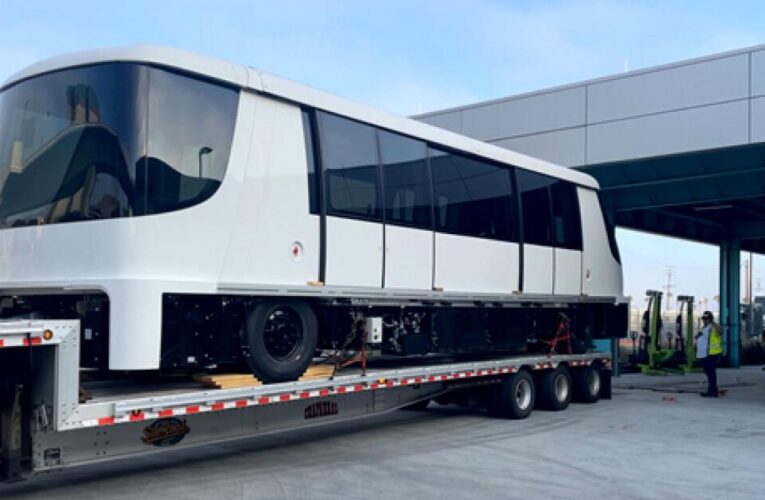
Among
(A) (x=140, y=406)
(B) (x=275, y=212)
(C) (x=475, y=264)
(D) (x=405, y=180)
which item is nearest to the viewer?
(A) (x=140, y=406)

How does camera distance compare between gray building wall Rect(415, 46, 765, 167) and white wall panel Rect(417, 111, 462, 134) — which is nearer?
gray building wall Rect(415, 46, 765, 167)

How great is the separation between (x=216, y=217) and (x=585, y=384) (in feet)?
31.3

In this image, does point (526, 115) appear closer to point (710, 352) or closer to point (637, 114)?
point (637, 114)

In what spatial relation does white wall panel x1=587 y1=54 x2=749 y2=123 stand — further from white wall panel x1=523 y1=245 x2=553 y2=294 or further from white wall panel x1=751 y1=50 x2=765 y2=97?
white wall panel x1=523 y1=245 x2=553 y2=294

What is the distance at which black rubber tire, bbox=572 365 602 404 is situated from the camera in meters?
15.4

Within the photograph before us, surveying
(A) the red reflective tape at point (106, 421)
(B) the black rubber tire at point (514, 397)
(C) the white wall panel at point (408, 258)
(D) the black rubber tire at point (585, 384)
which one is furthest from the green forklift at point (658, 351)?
(A) the red reflective tape at point (106, 421)

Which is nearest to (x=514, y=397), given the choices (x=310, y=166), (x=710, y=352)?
(x=310, y=166)

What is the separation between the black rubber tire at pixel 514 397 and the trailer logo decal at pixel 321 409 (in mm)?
4018

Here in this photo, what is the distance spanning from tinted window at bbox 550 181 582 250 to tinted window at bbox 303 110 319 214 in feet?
20.6

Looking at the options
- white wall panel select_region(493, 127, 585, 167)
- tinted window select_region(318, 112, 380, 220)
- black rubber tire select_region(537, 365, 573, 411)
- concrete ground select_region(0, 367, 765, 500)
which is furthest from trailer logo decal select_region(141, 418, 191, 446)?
white wall panel select_region(493, 127, 585, 167)

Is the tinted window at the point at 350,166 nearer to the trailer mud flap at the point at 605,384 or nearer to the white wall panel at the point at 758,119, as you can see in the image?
the trailer mud flap at the point at 605,384

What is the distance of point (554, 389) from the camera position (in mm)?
14188

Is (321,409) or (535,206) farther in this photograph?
(535,206)

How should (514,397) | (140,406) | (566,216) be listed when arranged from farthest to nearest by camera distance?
1. (566,216)
2. (514,397)
3. (140,406)
